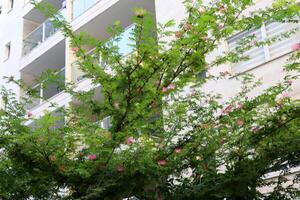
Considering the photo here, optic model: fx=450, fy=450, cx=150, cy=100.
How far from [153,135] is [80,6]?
10966 mm

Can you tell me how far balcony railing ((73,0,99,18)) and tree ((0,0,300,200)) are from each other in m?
9.86

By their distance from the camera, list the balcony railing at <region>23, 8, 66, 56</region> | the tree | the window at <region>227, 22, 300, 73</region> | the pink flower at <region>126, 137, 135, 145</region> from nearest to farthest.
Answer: the tree → the pink flower at <region>126, 137, 135, 145</region> → the window at <region>227, 22, 300, 73</region> → the balcony railing at <region>23, 8, 66, 56</region>

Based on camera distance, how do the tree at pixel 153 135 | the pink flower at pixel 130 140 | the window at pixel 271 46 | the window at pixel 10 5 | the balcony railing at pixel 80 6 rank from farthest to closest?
the window at pixel 10 5, the balcony railing at pixel 80 6, the window at pixel 271 46, the pink flower at pixel 130 140, the tree at pixel 153 135

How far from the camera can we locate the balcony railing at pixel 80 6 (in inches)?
638

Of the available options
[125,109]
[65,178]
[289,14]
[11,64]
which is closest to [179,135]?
[125,109]

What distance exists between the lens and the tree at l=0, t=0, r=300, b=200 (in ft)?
18.9

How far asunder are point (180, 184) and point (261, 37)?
4.86m

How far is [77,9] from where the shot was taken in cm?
1689

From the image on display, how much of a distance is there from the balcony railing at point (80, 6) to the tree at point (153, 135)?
32.3 feet

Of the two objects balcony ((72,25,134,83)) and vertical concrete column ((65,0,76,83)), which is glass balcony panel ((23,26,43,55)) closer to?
vertical concrete column ((65,0,76,83))

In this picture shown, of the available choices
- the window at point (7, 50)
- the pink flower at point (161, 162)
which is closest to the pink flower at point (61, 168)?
the pink flower at point (161, 162)

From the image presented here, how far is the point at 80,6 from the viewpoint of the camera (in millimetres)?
16719

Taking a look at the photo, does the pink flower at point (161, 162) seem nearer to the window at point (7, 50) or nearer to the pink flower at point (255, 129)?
the pink flower at point (255, 129)

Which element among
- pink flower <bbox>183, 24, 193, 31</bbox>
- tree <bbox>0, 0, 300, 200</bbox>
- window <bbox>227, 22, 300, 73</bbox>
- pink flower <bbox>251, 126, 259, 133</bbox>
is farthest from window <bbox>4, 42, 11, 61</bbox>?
pink flower <bbox>251, 126, 259, 133</bbox>
